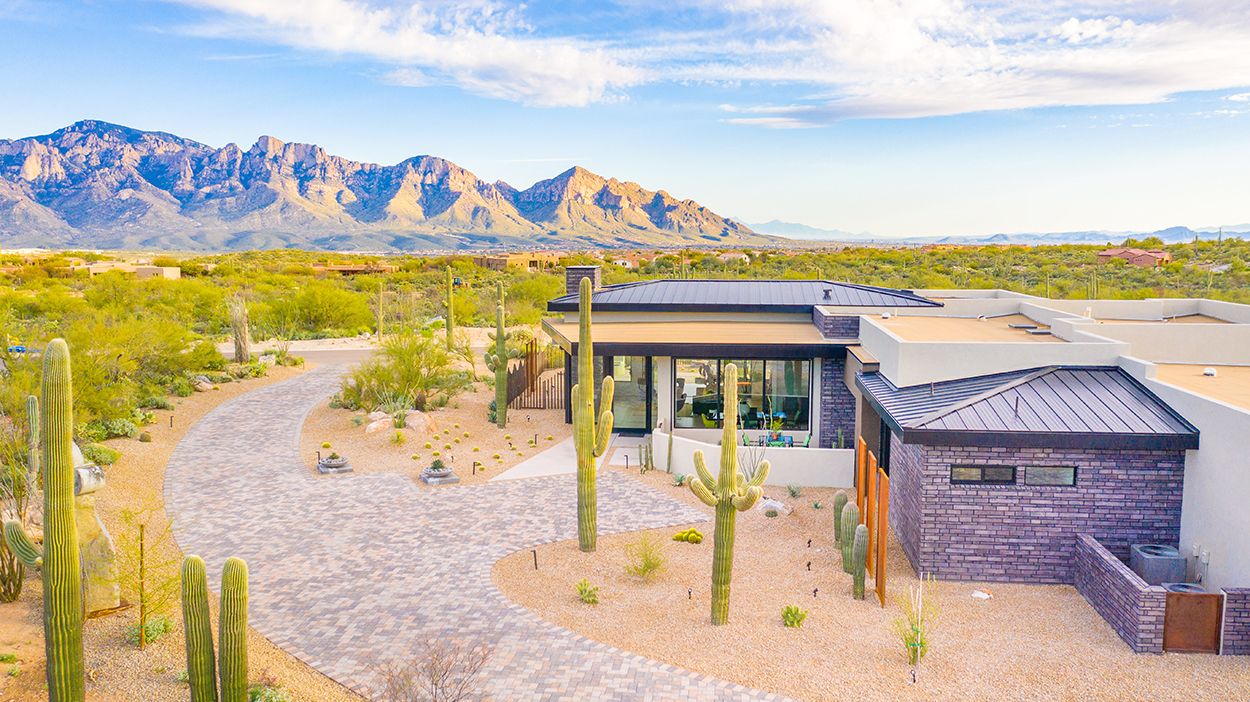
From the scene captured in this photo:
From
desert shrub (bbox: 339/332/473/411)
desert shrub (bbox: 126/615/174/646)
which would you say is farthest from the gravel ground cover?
desert shrub (bbox: 339/332/473/411)

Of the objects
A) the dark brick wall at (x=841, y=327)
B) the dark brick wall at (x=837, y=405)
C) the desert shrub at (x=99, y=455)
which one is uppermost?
the dark brick wall at (x=841, y=327)

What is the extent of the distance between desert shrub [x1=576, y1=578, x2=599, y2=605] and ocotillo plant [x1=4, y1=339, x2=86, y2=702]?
5142mm

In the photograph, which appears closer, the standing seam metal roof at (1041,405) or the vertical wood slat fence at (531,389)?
the standing seam metal roof at (1041,405)

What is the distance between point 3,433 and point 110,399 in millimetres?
6235

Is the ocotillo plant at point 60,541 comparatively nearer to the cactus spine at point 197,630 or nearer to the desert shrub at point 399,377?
the cactus spine at point 197,630

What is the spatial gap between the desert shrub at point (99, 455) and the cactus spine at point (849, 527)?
43.0ft

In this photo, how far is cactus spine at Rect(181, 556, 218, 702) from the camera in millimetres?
7105

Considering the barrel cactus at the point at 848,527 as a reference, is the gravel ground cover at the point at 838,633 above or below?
below

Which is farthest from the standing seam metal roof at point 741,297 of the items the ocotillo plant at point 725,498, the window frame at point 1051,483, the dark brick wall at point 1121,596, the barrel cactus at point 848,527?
the ocotillo plant at point 725,498

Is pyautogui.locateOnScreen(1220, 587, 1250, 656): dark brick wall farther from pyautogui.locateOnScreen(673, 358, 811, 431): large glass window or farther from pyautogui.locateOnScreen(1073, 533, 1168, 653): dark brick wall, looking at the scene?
pyautogui.locateOnScreen(673, 358, 811, 431): large glass window

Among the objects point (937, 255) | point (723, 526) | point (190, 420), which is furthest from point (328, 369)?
point (937, 255)

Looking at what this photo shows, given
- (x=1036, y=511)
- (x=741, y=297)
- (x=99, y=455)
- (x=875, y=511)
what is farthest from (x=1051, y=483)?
(x=99, y=455)

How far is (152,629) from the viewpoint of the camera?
353 inches

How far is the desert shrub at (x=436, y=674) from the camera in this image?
25.1ft
